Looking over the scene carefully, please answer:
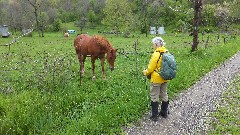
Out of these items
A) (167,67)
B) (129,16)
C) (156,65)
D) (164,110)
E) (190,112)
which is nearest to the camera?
(167,67)

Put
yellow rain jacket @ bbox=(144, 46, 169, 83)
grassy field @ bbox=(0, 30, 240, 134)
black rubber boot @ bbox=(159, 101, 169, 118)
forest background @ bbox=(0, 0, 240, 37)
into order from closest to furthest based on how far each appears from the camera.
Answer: grassy field @ bbox=(0, 30, 240, 134) < yellow rain jacket @ bbox=(144, 46, 169, 83) < black rubber boot @ bbox=(159, 101, 169, 118) < forest background @ bbox=(0, 0, 240, 37)

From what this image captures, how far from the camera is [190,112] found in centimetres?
932

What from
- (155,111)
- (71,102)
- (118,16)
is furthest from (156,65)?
(118,16)

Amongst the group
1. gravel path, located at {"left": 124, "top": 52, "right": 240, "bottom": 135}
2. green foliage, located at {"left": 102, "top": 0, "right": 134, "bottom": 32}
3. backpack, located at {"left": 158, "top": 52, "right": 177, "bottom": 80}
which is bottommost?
gravel path, located at {"left": 124, "top": 52, "right": 240, "bottom": 135}

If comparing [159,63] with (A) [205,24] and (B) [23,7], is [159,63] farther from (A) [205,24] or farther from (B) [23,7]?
(B) [23,7]

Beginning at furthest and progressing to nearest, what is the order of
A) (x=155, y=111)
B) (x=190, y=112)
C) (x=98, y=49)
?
1. (x=98, y=49)
2. (x=190, y=112)
3. (x=155, y=111)

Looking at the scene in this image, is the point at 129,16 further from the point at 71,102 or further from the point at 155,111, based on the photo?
the point at 155,111

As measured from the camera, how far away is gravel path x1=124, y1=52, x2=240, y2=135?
807 centimetres

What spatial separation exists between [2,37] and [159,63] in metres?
48.7

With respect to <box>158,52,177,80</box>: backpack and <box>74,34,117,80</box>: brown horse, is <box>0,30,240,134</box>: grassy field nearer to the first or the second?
<box>74,34,117,80</box>: brown horse

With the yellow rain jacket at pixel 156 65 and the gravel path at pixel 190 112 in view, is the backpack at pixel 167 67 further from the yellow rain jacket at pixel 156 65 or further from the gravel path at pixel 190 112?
the gravel path at pixel 190 112

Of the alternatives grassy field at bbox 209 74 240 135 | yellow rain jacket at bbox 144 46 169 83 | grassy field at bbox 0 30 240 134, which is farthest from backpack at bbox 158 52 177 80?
grassy field at bbox 209 74 240 135

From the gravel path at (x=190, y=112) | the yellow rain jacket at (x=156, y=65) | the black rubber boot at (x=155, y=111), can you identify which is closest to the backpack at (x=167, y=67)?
the yellow rain jacket at (x=156, y=65)

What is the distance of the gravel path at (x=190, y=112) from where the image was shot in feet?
26.5
